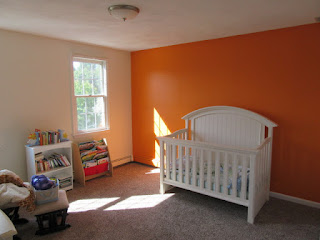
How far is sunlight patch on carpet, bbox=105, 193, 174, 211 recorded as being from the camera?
2.98 m

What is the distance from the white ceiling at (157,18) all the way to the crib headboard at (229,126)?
109 centimetres

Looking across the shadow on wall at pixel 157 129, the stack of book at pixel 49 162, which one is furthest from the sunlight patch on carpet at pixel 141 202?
the shadow on wall at pixel 157 129

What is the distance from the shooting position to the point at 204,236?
2.37 meters

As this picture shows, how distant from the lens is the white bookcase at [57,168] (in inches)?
124

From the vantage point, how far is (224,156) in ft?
9.13

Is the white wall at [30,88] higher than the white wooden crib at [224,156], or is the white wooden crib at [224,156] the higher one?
the white wall at [30,88]

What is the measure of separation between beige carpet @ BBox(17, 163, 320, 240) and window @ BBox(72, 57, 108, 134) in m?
1.16

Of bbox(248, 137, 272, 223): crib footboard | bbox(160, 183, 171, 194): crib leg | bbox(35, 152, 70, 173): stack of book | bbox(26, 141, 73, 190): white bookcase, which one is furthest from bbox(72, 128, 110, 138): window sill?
bbox(248, 137, 272, 223): crib footboard

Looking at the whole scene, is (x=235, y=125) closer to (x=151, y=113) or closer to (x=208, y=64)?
(x=208, y=64)

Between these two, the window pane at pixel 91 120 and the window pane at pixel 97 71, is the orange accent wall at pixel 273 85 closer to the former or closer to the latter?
the window pane at pixel 97 71

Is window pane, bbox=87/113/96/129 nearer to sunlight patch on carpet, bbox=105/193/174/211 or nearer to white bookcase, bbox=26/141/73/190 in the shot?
white bookcase, bbox=26/141/73/190

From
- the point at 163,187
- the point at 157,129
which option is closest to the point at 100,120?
the point at 157,129

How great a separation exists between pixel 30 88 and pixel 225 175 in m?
2.84

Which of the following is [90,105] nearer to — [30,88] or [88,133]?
[88,133]
